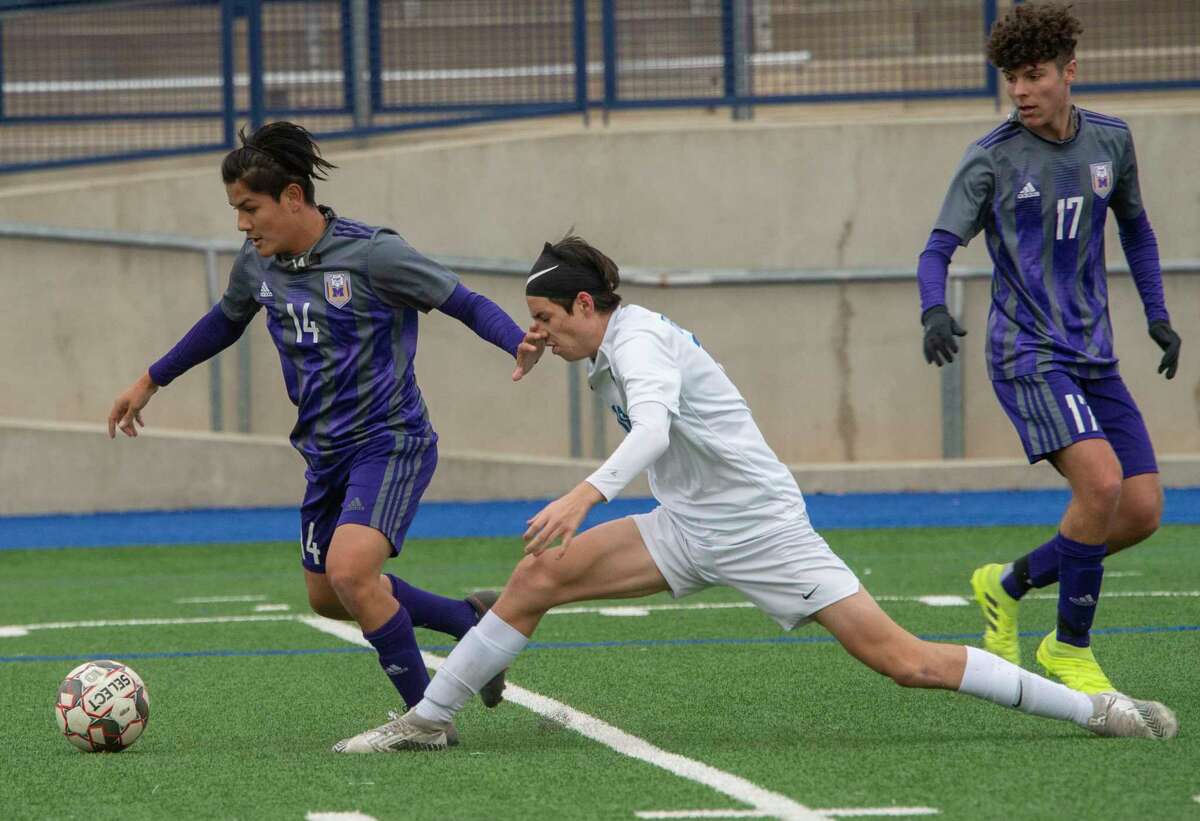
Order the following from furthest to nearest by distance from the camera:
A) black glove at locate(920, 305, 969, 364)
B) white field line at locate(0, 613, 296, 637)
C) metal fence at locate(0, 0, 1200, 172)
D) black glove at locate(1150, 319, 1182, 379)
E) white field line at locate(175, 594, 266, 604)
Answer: metal fence at locate(0, 0, 1200, 172) → white field line at locate(175, 594, 266, 604) → white field line at locate(0, 613, 296, 637) → black glove at locate(1150, 319, 1182, 379) → black glove at locate(920, 305, 969, 364)

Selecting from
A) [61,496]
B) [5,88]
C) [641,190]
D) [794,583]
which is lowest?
[61,496]

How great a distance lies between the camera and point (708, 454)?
4914 mm

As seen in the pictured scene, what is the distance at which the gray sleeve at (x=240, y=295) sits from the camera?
588cm

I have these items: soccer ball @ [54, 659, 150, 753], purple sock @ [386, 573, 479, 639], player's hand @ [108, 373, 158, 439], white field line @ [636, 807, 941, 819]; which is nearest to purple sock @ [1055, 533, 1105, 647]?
white field line @ [636, 807, 941, 819]

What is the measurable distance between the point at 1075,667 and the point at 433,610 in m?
2.05

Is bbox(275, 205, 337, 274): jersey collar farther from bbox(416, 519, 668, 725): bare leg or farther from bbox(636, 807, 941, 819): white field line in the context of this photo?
bbox(636, 807, 941, 819): white field line

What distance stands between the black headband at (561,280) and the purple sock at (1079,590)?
1.83 m

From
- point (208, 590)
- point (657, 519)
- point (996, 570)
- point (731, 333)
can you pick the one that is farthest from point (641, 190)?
point (657, 519)

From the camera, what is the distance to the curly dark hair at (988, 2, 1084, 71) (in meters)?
5.72

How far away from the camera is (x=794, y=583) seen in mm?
4891

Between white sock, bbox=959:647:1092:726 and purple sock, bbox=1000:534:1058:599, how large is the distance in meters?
1.32

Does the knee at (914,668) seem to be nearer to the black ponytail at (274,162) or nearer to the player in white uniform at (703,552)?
the player in white uniform at (703,552)

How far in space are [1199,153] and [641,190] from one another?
4.00 m

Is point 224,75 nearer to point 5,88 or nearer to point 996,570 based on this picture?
point 5,88
